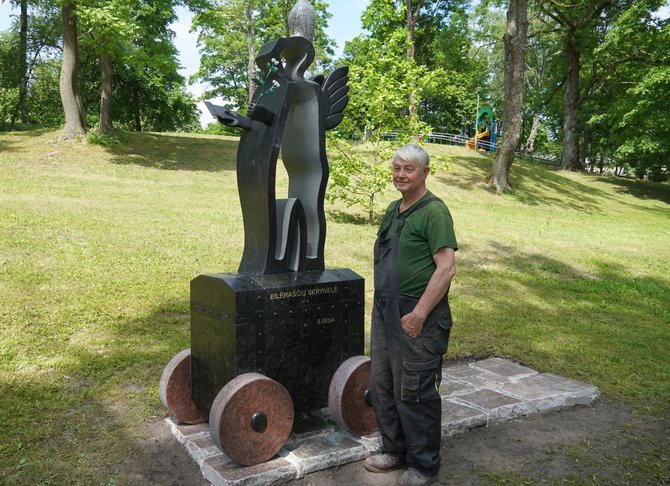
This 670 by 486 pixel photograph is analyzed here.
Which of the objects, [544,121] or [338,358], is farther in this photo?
[544,121]

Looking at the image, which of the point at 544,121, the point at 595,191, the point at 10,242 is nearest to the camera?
the point at 10,242

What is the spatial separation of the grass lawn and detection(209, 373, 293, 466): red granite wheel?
0.69m

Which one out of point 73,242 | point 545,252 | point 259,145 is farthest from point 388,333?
point 545,252

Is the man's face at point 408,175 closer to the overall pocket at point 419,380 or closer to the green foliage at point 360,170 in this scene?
the overall pocket at point 419,380

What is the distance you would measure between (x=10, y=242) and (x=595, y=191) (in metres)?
23.0

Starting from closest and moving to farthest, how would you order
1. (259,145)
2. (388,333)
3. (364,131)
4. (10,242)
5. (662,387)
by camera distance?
1. (388,333)
2. (259,145)
3. (662,387)
4. (10,242)
5. (364,131)

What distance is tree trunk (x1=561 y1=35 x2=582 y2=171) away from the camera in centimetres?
2885

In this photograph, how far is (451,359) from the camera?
6.15 metres

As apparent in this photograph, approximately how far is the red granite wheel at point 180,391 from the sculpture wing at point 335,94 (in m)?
2.05

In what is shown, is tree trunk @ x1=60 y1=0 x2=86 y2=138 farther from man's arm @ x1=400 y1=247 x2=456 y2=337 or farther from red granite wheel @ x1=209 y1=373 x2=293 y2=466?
man's arm @ x1=400 y1=247 x2=456 y2=337

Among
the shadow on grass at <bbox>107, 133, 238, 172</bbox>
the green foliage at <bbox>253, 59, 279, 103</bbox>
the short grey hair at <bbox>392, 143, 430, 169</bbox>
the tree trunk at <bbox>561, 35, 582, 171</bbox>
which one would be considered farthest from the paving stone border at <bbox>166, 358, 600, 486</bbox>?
the tree trunk at <bbox>561, 35, 582, 171</bbox>

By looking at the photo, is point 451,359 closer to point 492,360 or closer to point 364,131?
point 492,360

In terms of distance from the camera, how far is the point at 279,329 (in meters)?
3.95

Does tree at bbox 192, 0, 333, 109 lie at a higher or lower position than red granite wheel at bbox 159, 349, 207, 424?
higher
